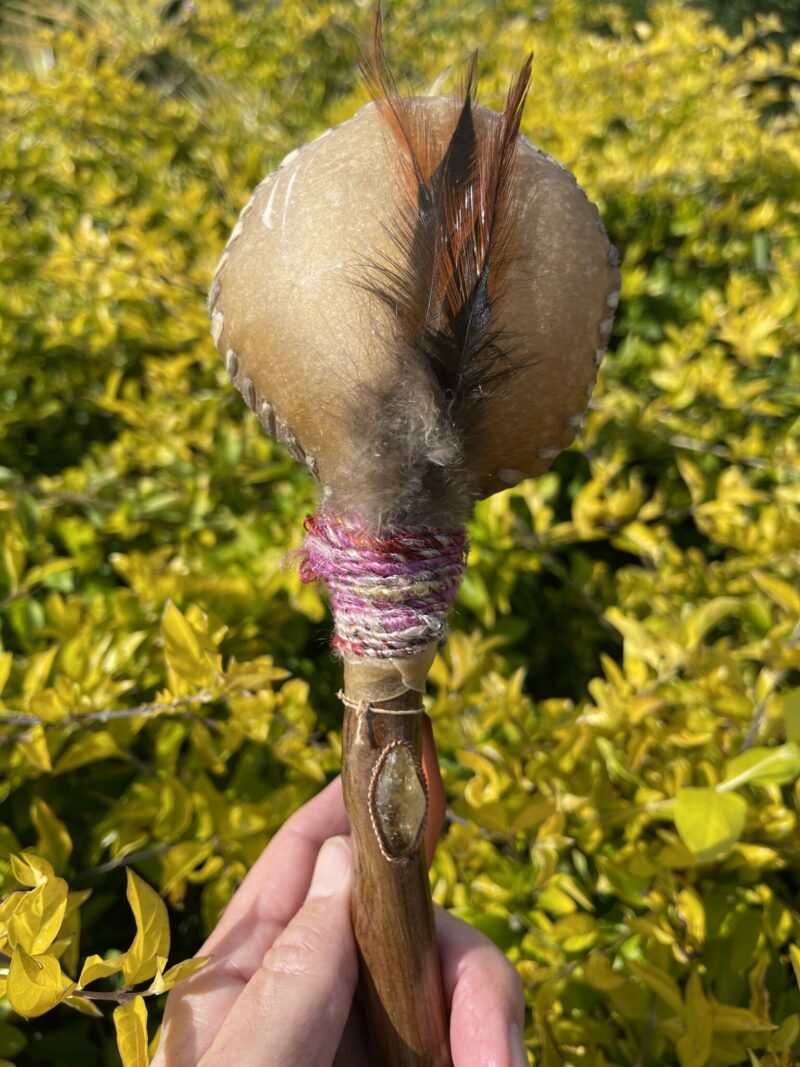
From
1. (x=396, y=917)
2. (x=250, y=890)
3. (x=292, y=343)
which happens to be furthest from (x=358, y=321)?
(x=250, y=890)

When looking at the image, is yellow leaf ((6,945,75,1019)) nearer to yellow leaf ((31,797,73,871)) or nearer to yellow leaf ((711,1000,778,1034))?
yellow leaf ((31,797,73,871))

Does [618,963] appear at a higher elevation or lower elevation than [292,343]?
lower

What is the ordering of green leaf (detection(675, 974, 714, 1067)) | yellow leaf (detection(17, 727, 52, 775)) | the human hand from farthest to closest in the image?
1. yellow leaf (detection(17, 727, 52, 775))
2. green leaf (detection(675, 974, 714, 1067))
3. the human hand

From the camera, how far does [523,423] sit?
572 millimetres

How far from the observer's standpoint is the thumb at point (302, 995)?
58 cm

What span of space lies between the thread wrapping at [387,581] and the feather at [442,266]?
5 cm

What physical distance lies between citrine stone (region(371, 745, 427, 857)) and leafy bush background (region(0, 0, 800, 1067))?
0.63 feet

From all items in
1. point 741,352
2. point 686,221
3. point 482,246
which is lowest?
point 741,352

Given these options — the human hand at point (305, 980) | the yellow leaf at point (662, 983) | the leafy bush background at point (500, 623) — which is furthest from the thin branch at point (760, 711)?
the human hand at point (305, 980)

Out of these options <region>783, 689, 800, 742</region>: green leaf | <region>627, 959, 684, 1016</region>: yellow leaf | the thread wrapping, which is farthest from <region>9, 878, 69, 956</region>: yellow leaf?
<region>783, 689, 800, 742</region>: green leaf

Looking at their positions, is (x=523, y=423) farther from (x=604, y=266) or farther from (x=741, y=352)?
(x=741, y=352)

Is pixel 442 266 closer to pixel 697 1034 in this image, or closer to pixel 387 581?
pixel 387 581

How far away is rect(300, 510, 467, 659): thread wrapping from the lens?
0.57 meters

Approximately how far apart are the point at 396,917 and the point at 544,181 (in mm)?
634
